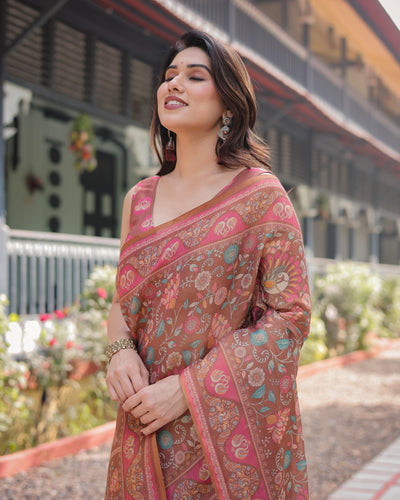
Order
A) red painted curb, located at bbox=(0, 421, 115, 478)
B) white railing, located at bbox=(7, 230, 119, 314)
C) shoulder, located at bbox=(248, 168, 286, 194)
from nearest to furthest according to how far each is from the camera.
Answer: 1. shoulder, located at bbox=(248, 168, 286, 194)
2. red painted curb, located at bbox=(0, 421, 115, 478)
3. white railing, located at bbox=(7, 230, 119, 314)

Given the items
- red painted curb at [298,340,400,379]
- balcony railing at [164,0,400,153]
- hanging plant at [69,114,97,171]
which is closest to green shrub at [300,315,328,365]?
red painted curb at [298,340,400,379]

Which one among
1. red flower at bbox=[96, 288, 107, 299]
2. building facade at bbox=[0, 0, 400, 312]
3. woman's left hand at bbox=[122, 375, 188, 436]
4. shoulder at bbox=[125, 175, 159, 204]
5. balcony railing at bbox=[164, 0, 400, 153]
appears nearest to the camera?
woman's left hand at bbox=[122, 375, 188, 436]

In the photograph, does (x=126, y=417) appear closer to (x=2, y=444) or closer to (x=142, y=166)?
(x=2, y=444)

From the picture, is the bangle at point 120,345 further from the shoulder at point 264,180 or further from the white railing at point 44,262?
the white railing at point 44,262

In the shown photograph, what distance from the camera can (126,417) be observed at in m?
1.76

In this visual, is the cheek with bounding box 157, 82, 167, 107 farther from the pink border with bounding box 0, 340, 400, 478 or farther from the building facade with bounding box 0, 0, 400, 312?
the building facade with bounding box 0, 0, 400, 312

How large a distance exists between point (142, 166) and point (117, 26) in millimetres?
2070

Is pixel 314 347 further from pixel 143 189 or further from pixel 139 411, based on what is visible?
pixel 139 411

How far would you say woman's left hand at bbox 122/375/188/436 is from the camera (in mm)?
1609

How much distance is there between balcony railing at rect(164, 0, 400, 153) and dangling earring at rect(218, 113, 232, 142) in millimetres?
5936

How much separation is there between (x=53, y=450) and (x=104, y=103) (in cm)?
559

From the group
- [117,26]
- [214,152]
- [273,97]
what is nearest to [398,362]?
[273,97]

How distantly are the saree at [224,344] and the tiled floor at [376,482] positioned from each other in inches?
109

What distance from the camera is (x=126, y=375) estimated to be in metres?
1.70
